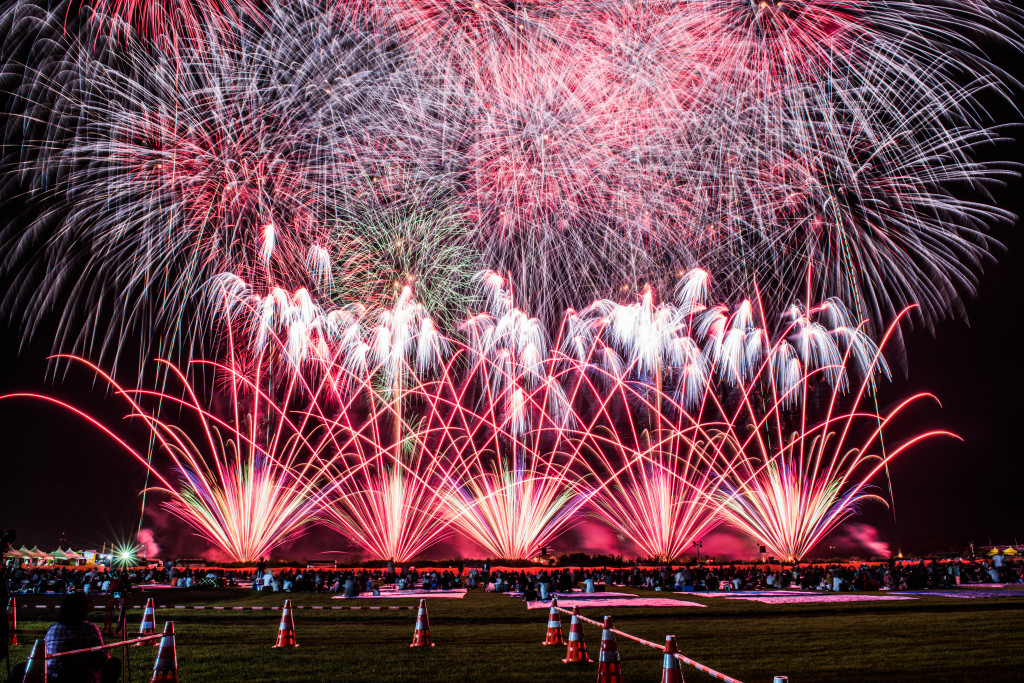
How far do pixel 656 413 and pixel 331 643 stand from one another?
91.7 ft

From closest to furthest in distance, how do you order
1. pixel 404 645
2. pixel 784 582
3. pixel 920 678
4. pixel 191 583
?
pixel 920 678 < pixel 404 645 < pixel 784 582 < pixel 191 583

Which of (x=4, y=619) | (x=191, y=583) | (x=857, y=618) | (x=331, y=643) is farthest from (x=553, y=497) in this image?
(x=4, y=619)

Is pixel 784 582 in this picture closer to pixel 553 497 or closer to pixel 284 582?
pixel 553 497

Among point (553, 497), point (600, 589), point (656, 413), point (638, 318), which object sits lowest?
point (600, 589)

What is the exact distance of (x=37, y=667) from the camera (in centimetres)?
695

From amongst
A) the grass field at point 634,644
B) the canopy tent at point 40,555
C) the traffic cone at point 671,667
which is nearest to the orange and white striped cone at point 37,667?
the grass field at point 634,644

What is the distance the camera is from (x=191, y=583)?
136 feet

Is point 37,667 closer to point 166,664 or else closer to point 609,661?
point 166,664

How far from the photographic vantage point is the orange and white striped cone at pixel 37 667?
272 inches

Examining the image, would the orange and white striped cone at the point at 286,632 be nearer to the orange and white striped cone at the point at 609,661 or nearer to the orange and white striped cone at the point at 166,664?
the orange and white striped cone at the point at 166,664

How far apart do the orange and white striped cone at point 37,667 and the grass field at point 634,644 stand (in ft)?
16.0

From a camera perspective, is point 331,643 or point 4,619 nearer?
point 4,619

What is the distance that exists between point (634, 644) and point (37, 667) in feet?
35.8

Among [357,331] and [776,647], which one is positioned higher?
[357,331]
